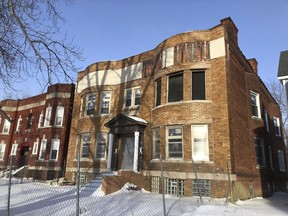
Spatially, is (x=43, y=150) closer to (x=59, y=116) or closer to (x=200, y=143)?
(x=59, y=116)

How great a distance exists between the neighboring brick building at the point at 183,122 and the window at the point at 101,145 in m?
0.06

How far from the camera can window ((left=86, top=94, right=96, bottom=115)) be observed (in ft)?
70.0

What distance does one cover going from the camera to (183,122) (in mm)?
15016

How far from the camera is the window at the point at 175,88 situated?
16.0m

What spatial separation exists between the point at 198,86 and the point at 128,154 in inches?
273

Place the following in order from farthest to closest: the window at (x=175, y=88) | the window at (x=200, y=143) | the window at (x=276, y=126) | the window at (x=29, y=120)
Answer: the window at (x=29, y=120), the window at (x=276, y=126), the window at (x=175, y=88), the window at (x=200, y=143)

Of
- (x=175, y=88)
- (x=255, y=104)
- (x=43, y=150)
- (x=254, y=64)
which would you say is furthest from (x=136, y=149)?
(x=254, y=64)

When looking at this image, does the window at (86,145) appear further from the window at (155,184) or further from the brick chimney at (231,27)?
the brick chimney at (231,27)

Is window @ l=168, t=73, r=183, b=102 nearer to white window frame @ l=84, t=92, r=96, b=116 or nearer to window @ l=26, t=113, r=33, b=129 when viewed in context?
white window frame @ l=84, t=92, r=96, b=116

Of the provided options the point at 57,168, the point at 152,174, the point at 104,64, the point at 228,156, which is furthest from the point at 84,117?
the point at 228,156

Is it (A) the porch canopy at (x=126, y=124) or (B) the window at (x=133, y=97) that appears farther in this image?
(B) the window at (x=133, y=97)

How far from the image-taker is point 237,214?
360 inches

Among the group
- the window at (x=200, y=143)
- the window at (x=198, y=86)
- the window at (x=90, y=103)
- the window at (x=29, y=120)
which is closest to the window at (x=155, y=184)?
the window at (x=200, y=143)

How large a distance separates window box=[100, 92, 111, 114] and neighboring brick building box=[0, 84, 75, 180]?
3004mm
